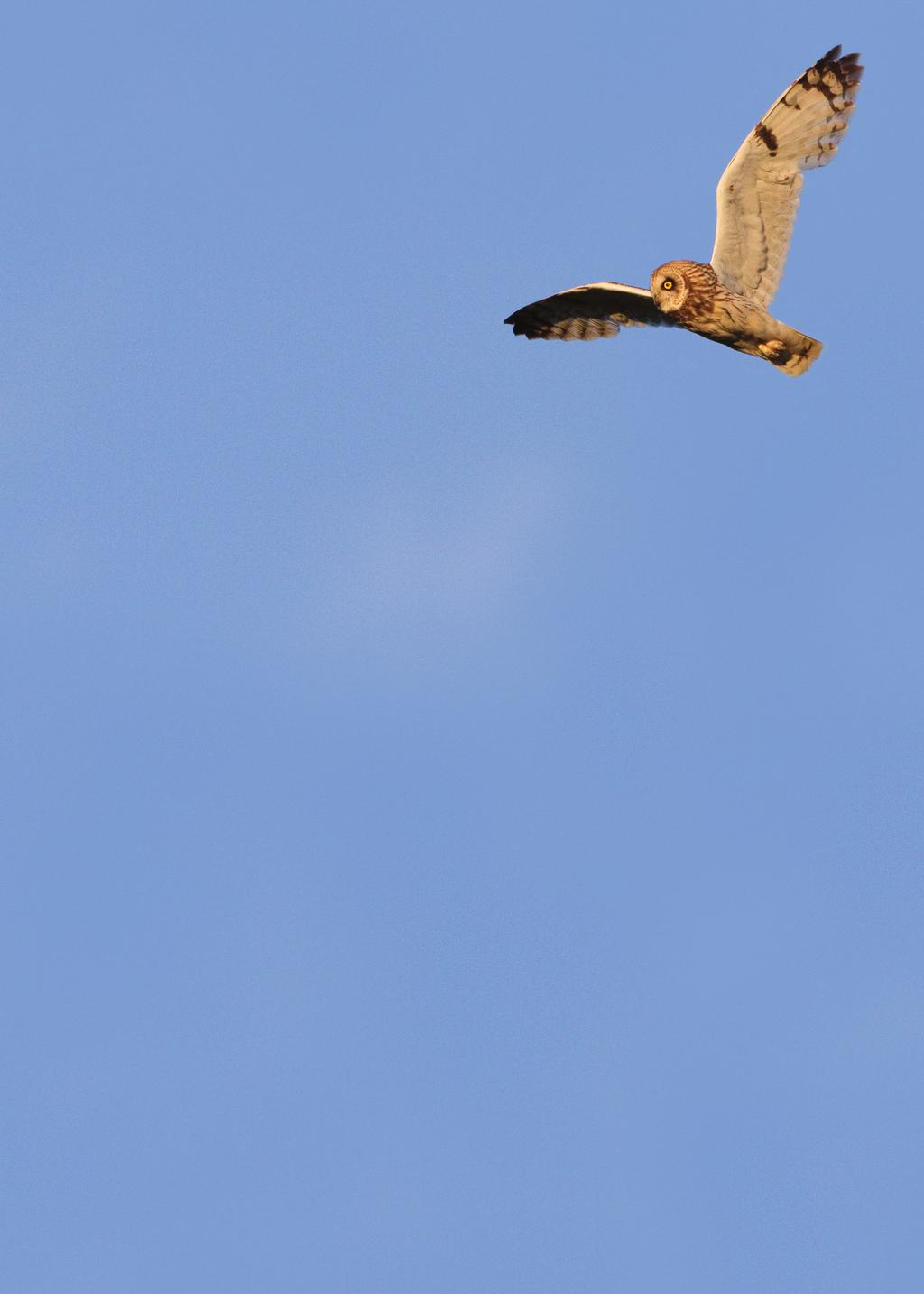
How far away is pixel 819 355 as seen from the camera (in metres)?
21.0

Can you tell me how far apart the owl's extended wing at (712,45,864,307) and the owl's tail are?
2.13 ft

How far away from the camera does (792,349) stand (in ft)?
69.0

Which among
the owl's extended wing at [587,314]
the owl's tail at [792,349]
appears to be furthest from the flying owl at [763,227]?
the owl's extended wing at [587,314]

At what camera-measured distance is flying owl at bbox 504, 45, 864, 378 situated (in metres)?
21.0

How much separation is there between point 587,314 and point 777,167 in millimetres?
3041

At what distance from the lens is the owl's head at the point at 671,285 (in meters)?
21.0

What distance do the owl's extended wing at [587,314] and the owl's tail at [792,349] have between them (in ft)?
4.90

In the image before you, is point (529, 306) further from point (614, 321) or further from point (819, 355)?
point (819, 355)

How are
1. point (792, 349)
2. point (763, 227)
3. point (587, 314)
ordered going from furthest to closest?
point (587, 314) → point (763, 227) → point (792, 349)

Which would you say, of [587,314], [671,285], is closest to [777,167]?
[671,285]

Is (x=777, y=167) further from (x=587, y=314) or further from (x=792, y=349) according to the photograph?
(x=587, y=314)

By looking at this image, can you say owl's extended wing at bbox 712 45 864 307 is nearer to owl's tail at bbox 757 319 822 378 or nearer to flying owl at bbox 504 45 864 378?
flying owl at bbox 504 45 864 378

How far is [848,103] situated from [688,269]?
2508 millimetres

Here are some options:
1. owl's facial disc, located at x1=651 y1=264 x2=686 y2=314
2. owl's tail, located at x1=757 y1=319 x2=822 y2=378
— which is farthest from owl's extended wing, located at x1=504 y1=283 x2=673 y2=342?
owl's tail, located at x1=757 y1=319 x2=822 y2=378
